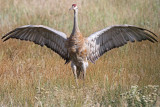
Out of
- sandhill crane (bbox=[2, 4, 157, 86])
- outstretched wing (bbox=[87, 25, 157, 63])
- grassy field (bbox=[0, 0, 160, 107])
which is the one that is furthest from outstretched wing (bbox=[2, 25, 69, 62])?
outstretched wing (bbox=[87, 25, 157, 63])

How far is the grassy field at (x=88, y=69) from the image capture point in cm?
604

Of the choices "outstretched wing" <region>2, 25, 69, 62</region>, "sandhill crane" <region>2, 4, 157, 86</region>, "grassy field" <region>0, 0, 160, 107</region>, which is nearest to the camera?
"grassy field" <region>0, 0, 160, 107</region>

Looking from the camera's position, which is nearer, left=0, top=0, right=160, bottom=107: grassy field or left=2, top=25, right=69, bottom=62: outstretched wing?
left=0, top=0, right=160, bottom=107: grassy field

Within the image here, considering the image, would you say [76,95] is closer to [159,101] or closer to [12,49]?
[159,101]

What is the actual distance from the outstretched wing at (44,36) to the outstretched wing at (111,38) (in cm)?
55

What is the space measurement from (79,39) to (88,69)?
2.89 ft

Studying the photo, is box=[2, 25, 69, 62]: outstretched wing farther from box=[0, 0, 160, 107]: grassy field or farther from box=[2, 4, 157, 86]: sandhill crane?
box=[0, 0, 160, 107]: grassy field

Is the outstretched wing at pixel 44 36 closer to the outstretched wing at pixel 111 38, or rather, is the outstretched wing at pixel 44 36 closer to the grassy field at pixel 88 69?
the grassy field at pixel 88 69

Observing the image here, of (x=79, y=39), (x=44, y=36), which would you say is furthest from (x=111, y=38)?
(x=44, y=36)

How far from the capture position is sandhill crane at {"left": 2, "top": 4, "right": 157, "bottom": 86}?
291 inches

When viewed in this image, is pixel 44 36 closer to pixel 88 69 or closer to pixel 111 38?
pixel 88 69

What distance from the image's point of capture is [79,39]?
24.1 ft

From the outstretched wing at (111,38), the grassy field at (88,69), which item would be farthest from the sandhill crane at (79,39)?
the grassy field at (88,69)

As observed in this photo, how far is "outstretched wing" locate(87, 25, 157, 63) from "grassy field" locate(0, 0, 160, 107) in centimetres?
35
